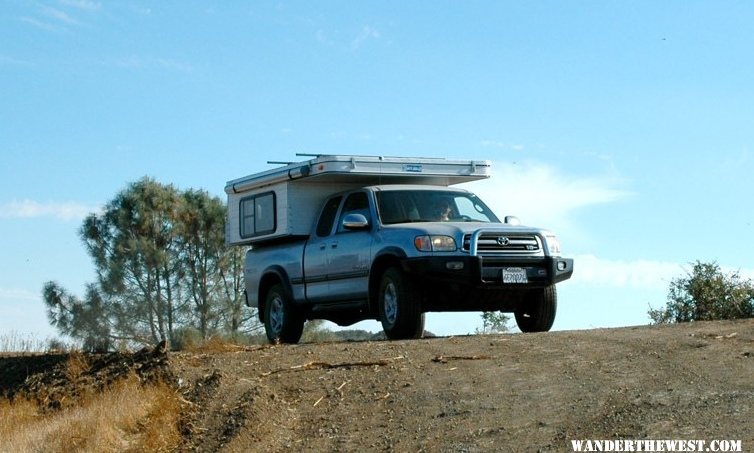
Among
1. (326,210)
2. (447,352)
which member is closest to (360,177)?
(326,210)

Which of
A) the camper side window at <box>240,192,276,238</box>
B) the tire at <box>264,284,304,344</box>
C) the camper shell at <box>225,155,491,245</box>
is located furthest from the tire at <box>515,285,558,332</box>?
the camper side window at <box>240,192,276,238</box>

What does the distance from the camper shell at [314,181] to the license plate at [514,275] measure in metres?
2.63

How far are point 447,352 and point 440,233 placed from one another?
102 inches

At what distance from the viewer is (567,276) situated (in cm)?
1597

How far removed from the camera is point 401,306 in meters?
15.3

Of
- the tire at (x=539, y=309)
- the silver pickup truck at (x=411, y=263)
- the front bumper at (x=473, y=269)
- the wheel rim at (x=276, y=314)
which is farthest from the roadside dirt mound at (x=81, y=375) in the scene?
the tire at (x=539, y=309)

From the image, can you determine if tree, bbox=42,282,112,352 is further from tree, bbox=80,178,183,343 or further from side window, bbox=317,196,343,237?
side window, bbox=317,196,343,237

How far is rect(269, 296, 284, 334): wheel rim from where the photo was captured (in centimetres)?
1827

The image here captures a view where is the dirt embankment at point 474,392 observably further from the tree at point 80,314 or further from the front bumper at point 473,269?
the tree at point 80,314

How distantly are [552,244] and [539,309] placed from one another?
2.82 feet

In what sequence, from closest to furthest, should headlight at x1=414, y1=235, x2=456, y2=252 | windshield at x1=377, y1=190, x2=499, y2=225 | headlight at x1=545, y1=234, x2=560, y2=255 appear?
headlight at x1=414, y1=235, x2=456, y2=252 < headlight at x1=545, y1=234, x2=560, y2=255 < windshield at x1=377, y1=190, x2=499, y2=225

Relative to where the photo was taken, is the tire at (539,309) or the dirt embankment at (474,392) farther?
the tire at (539,309)

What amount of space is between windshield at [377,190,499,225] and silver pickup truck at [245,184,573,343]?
0.01m

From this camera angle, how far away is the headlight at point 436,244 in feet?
49.6
